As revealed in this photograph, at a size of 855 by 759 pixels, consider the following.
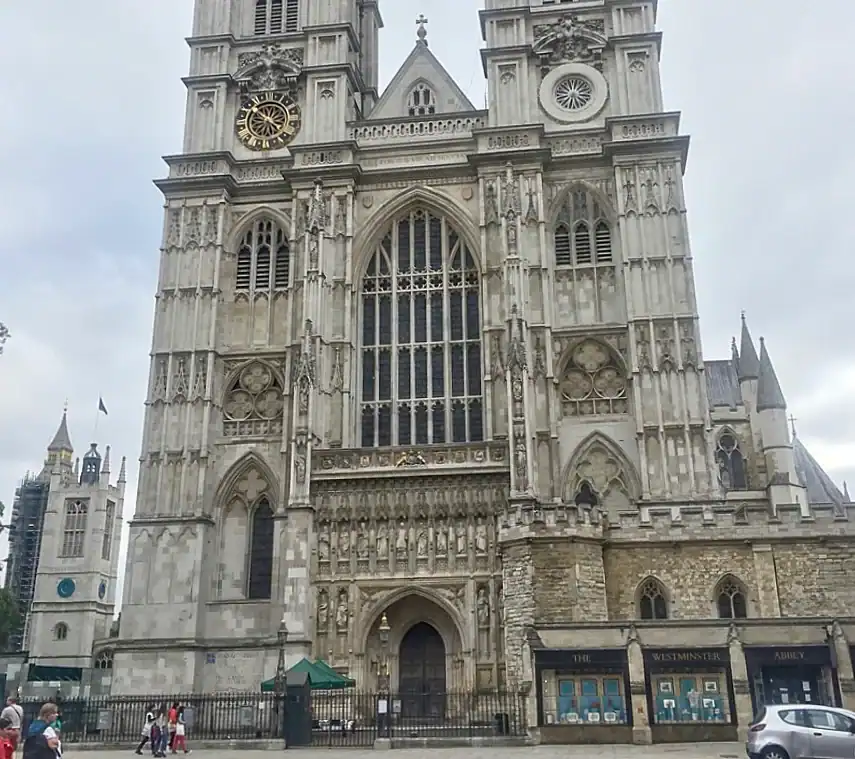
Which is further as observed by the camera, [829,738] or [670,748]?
[670,748]

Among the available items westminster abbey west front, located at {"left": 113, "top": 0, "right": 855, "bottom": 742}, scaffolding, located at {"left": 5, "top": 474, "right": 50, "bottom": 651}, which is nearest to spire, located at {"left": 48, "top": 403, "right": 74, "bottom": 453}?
scaffolding, located at {"left": 5, "top": 474, "right": 50, "bottom": 651}

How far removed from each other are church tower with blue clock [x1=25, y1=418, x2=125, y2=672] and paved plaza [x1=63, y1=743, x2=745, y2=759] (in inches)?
1920

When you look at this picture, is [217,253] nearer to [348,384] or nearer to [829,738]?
[348,384]

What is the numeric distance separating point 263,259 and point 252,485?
8448 mm

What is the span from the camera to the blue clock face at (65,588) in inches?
2589

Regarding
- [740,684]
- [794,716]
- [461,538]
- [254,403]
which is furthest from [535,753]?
[254,403]

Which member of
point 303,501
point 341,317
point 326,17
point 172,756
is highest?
point 326,17

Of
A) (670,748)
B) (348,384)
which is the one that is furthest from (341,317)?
(670,748)

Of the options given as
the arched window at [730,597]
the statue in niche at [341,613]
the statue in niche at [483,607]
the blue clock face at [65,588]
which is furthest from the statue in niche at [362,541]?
the blue clock face at [65,588]

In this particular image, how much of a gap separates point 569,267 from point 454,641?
42.5 feet

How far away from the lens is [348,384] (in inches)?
1186

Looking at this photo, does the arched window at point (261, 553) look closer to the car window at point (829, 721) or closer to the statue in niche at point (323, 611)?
the statue in niche at point (323, 611)

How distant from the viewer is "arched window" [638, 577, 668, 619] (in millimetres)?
22422

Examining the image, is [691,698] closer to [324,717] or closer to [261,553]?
[324,717]
